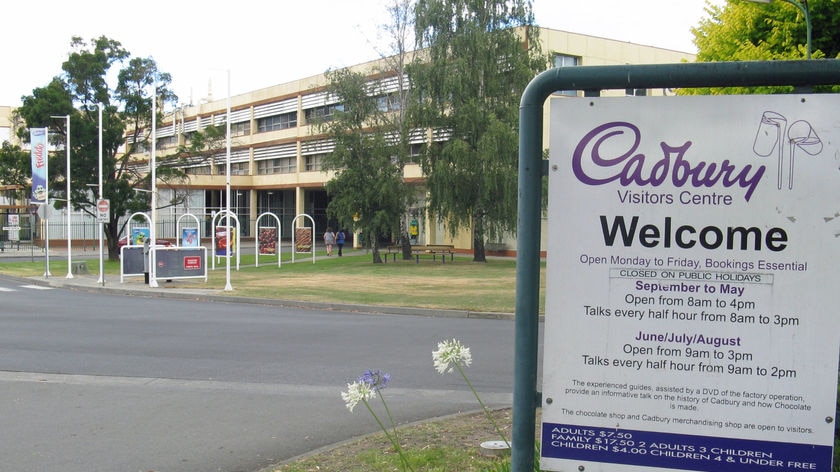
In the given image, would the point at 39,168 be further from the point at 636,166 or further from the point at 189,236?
the point at 636,166

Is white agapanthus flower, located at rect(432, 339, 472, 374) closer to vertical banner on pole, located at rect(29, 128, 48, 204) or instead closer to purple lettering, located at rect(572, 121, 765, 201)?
purple lettering, located at rect(572, 121, 765, 201)

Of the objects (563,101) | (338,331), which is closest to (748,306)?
(563,101)

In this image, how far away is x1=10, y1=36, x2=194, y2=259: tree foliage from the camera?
1422 inches

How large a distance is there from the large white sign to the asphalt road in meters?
3.66

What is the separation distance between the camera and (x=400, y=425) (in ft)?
21.4

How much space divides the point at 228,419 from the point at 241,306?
11896mm

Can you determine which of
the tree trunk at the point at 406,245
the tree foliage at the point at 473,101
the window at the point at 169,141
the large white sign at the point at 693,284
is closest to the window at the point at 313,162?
the window at the point at 169,141

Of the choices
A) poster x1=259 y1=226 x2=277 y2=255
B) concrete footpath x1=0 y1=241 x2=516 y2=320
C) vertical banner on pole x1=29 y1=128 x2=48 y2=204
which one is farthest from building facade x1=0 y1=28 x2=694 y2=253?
concrete footpath x1=0 y1=241 x2=516 y2=320

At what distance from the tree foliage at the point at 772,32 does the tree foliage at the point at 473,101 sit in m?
16.7

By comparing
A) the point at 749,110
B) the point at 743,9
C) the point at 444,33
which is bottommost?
the point at 749,110

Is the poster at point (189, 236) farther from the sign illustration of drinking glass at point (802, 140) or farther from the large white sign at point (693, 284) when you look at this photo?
the sign illustration of drinking glass at point (802, 140)

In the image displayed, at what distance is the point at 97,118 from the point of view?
37.2m

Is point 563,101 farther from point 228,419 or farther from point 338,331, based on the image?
point 338,331

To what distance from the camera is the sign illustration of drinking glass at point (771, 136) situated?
8.50 feet
